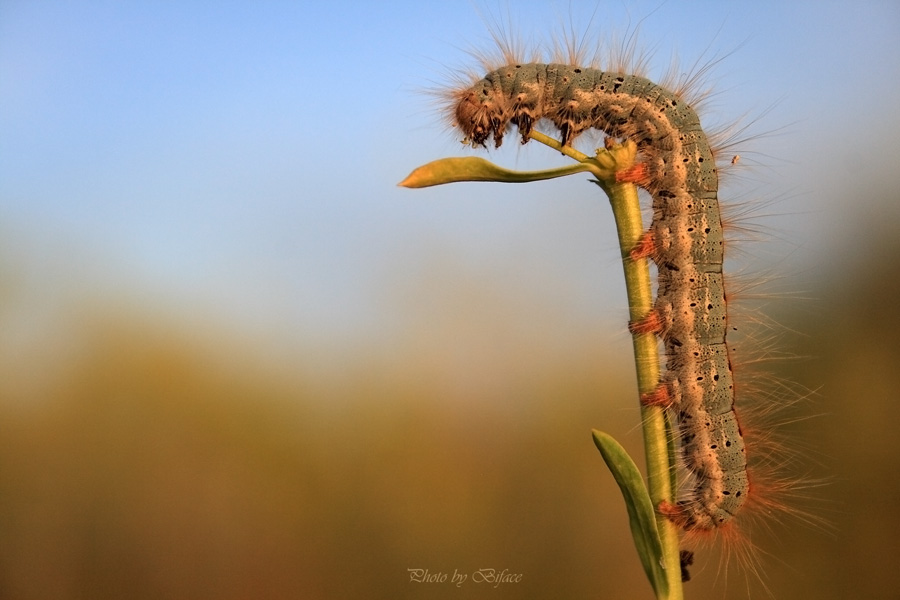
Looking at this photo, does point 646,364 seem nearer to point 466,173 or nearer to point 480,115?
point 466,173

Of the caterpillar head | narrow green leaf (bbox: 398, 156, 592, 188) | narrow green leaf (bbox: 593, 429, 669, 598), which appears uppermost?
the caterpillar head

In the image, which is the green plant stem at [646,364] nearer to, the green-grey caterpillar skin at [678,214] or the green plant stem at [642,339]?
the green plant stem at [642,339]

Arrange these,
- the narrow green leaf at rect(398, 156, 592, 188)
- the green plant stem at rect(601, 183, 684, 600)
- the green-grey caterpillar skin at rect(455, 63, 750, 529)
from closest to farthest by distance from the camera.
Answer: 1. the narrow green leaf at rect(398, 156, 592, 188)
2. the green plant stem at rect(601, 183, 684, 600)
3. the green-grey caterpillar skin at rect(455, 63, 750, 529)

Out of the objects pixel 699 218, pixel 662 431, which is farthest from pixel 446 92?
pixel 662 431

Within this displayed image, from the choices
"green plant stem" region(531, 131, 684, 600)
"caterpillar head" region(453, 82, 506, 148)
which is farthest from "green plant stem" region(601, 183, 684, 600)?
"caterpillar head" region(453, 82, 506, 148)

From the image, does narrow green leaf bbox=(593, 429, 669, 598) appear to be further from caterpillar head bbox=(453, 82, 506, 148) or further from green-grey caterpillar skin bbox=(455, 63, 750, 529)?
caterpillar head bbox=(453, 82, 506, 148)

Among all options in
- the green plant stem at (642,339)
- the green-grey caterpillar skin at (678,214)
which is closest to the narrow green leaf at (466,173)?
the green plant stem at (642,339)

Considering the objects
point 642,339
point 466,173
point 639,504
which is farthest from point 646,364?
point 466,173
